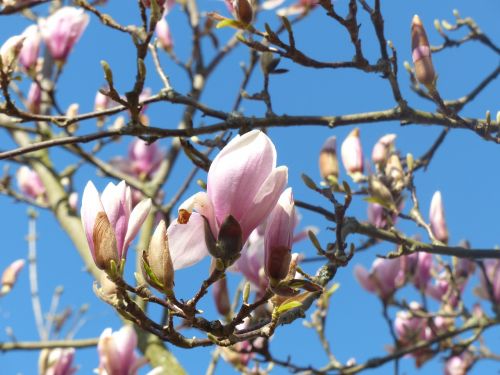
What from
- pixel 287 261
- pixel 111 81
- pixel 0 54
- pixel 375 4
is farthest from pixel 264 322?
pixel 0 54

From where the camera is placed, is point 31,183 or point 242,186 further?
point 31,183

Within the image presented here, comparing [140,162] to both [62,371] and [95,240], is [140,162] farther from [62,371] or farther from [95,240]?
[95,240]

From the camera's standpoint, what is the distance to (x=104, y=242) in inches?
35.4

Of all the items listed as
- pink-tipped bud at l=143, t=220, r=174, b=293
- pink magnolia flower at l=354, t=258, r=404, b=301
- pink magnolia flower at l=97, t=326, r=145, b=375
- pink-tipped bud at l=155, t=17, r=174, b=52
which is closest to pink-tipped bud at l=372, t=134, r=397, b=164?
pink magnolia flower at l=354, t=258, r=404, b=301

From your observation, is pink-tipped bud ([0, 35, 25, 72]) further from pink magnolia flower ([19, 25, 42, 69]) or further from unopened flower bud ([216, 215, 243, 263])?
unopened flower bud ([216, 215, 243, 263])

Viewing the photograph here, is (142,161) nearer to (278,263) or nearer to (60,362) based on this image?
(60,362)

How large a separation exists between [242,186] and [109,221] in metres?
0.20

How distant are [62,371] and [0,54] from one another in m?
1.22

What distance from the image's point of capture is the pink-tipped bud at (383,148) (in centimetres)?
191

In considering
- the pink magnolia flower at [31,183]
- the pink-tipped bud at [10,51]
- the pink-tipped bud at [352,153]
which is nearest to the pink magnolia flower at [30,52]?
the pink-tipped bud at [10,51]

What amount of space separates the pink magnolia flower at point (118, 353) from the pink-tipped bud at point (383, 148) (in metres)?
0.86

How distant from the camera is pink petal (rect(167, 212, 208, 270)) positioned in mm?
957

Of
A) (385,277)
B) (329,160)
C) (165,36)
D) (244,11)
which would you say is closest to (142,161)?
(165,36)

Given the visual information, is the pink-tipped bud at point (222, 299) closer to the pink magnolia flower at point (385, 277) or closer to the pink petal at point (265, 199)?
the pink magnolia flower at point (385, 277)
